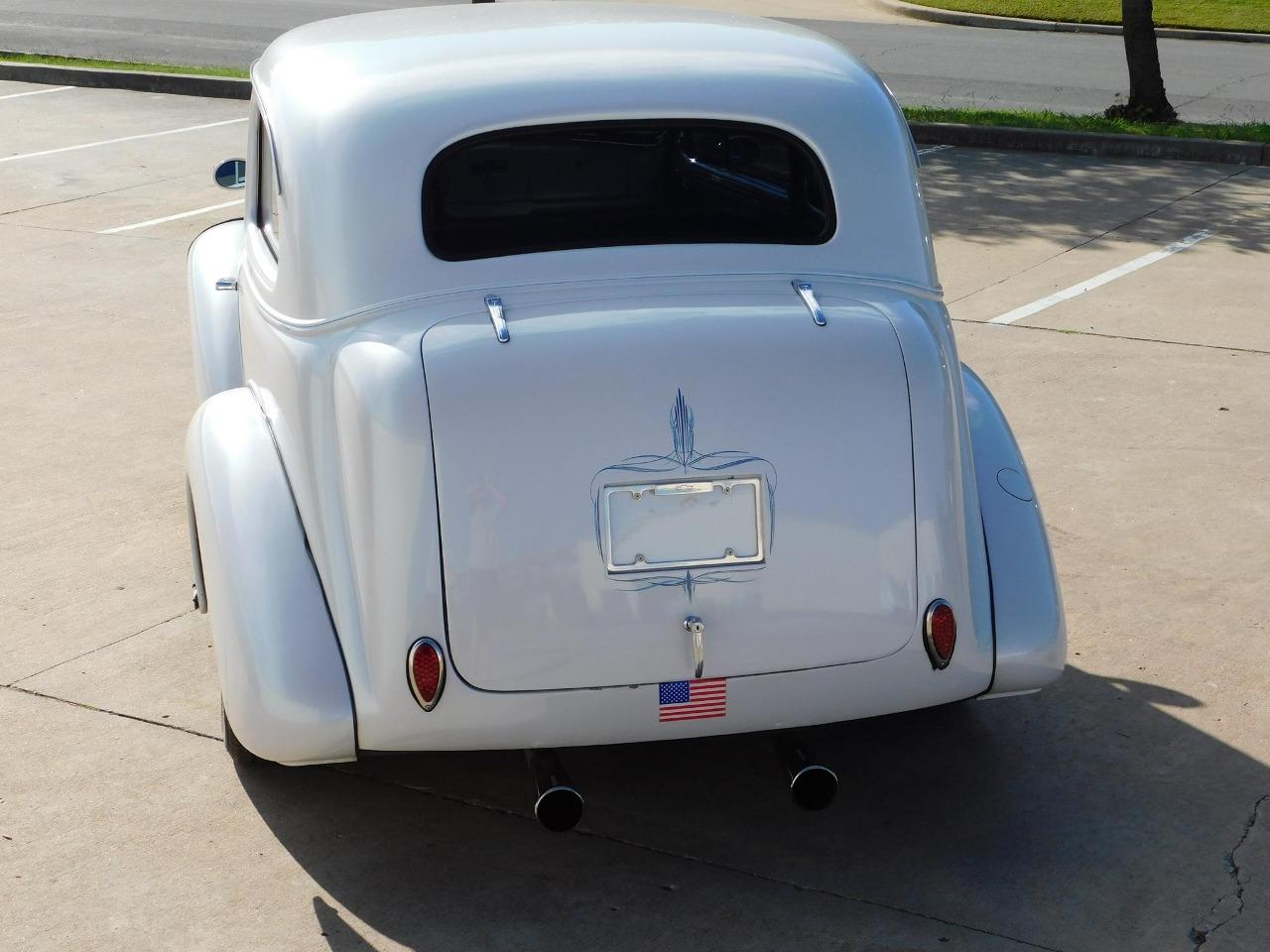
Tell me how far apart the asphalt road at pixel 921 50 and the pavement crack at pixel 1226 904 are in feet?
38.3

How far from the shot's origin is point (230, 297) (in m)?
5.14

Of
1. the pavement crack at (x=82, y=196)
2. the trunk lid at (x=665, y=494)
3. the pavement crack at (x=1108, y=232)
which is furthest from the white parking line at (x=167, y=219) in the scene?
the trunk lid at (x=665, y=494)

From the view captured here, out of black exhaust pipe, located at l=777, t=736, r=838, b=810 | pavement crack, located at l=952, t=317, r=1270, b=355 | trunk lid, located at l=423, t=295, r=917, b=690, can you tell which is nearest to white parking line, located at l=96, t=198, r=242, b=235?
pavement crack, located at l=952, t=317, r=1270, b=355

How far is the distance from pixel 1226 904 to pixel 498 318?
2093 mm

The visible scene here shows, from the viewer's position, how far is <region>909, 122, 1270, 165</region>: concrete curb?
11.8m

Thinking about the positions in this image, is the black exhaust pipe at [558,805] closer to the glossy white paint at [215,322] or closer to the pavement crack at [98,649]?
the pavement crack at [98,649]

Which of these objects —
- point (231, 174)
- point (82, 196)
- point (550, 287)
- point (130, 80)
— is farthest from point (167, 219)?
point (550, 287)

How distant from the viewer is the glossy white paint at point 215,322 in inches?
197

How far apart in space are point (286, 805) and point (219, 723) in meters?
0.48

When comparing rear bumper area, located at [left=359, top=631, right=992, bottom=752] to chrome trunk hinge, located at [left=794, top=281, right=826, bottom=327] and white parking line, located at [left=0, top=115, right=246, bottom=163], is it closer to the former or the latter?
chrome trunk hinge, located at [left=794, top=281, right=826, bottom=327]

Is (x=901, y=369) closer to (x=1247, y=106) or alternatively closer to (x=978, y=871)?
(x=978, y=871)

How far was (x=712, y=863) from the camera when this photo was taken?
3.75 m

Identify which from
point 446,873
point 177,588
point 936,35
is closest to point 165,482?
point 177,588

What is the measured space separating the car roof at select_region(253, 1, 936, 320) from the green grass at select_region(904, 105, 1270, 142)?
29.7 ft
